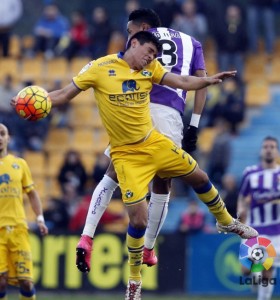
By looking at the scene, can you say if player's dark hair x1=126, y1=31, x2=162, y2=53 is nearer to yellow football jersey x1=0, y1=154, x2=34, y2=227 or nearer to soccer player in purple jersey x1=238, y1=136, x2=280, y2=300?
yellow football jersey x1=0, y1=154, x2=34, y2=227

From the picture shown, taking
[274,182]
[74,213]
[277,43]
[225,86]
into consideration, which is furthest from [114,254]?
[277,43]

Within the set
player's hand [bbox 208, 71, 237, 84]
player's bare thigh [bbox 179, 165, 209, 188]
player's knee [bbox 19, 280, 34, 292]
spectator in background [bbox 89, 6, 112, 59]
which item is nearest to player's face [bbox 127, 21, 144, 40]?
player's hand [bbox 208, 71, 237, 84]

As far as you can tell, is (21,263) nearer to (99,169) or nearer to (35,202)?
(35,202)

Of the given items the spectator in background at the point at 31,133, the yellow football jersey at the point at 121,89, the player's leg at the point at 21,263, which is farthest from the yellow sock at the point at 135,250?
the spectator in background at the point at 31,133

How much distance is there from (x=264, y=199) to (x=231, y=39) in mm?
6517

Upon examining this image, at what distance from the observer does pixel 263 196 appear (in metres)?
16.3

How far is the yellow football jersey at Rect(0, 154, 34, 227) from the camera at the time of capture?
14.3m

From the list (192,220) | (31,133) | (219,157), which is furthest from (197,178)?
(31,133)

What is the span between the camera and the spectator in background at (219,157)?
818 inches

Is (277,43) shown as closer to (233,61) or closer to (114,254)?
(233,61)

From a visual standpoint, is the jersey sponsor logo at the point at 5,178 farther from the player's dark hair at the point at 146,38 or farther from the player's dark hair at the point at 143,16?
the player's dark hair at the point at 146,38

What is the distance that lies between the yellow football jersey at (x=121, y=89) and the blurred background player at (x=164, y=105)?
467mm

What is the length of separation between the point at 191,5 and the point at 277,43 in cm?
243

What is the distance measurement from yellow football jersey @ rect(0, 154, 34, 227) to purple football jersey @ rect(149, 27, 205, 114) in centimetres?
289
